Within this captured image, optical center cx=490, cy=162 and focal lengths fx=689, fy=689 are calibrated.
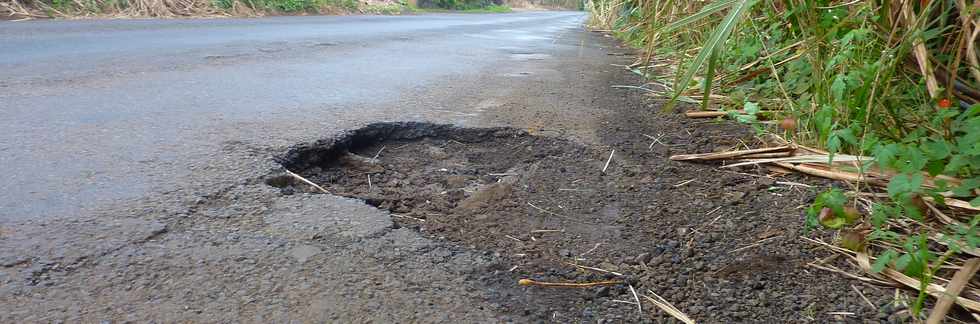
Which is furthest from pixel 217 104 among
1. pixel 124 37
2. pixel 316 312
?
pixel 124 37

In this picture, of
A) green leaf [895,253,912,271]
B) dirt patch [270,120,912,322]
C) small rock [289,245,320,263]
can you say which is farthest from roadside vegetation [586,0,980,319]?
small rock [289,245,320,263]

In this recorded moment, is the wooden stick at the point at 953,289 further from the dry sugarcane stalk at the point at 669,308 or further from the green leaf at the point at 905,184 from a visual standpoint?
the dry sugarcane stalk at the point at 669,308

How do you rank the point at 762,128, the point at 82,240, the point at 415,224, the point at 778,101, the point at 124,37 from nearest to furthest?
1. the point at 82,240
2. the point at 415,224
3. the point at 762,128
4. the point at 778,101
5. the point at 124,37

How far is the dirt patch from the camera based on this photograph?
4.72ft

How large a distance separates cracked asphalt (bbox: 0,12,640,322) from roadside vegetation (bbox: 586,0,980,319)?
2.49 feet

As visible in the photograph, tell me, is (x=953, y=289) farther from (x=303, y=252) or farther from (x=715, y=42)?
(x=303, y=252)

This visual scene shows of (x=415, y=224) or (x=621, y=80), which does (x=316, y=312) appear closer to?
(x=415, y=224)

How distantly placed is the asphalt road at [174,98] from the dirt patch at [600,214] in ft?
0.89

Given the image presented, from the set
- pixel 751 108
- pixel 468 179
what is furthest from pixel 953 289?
pixel 751 108

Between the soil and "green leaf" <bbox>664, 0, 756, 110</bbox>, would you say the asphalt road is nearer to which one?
the soil

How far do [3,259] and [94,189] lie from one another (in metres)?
0.50

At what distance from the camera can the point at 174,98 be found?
336cm

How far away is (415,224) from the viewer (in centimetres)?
184

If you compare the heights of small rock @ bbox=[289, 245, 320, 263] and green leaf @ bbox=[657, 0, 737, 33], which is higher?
green leaf @ bbox=[657, 0, 737, 33]
